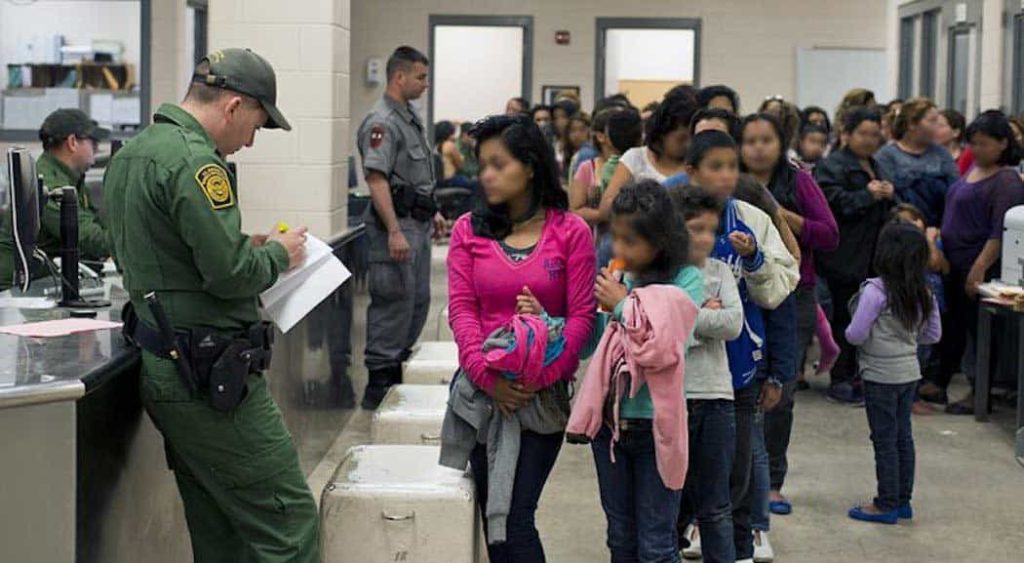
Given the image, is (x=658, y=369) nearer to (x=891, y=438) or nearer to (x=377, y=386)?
(x=891, y=438)

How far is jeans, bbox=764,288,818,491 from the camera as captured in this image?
5.28m

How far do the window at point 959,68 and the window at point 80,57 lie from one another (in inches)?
269

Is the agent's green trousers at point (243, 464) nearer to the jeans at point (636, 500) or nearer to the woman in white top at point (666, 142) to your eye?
the jeans at point (636, 500)

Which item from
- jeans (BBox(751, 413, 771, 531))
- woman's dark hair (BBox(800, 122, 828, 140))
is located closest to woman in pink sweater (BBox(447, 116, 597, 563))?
jeans (BBox(751, 413, 771, 531))

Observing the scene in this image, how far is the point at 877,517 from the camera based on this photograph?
580 centimetres

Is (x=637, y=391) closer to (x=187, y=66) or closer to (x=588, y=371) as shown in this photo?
(x=588, y=371)

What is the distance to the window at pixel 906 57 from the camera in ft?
48.8

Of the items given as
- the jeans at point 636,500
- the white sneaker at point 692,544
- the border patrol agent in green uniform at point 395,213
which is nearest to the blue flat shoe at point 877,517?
the white sneaker at point 692,544

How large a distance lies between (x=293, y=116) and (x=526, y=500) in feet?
10.5

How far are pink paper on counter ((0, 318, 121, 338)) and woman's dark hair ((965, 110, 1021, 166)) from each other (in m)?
4.98

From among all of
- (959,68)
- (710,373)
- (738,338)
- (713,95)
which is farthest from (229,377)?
(959,68)

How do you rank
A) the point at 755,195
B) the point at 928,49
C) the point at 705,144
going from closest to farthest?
the point at 705,144, the point at 755,195, the point at 928,49

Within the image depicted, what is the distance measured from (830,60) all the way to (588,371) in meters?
13.5

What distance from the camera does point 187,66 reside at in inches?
535
